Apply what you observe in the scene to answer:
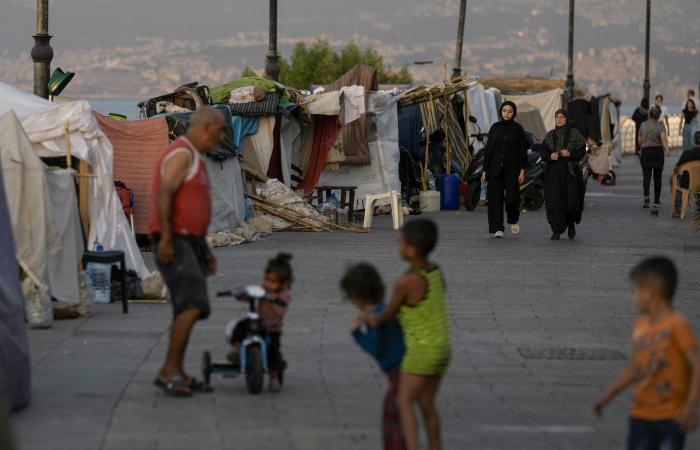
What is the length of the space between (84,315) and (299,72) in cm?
7285

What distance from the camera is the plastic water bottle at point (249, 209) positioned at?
21203mm

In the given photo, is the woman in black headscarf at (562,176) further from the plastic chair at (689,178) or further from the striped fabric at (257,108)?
the plastic chair at (689,178)

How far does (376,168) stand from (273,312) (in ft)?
54.7

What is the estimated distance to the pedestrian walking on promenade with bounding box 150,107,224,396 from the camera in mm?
8711

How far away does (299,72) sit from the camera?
277ft

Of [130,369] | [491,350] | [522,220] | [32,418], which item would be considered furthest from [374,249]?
[32,418]

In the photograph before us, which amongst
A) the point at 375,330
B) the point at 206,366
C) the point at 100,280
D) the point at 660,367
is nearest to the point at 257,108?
the point at 100,280

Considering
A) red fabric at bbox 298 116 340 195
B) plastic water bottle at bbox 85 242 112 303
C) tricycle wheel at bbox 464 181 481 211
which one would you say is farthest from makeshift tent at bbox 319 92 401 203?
plastic water bottle at bbox 85 242 112 303

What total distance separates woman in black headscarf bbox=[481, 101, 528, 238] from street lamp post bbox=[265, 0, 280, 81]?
10.2m

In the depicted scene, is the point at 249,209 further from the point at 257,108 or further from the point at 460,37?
the point at 460,37

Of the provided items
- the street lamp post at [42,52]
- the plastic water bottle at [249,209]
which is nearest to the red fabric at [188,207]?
the street lamp post at [42,52]

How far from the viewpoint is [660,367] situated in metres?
5.83

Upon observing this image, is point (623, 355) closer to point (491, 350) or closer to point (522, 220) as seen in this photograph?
point (491, 350)

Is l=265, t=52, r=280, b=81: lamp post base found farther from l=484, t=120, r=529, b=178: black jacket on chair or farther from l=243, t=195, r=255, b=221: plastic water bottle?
l=484, t=120, r=529, b=178: black jacket on chair
